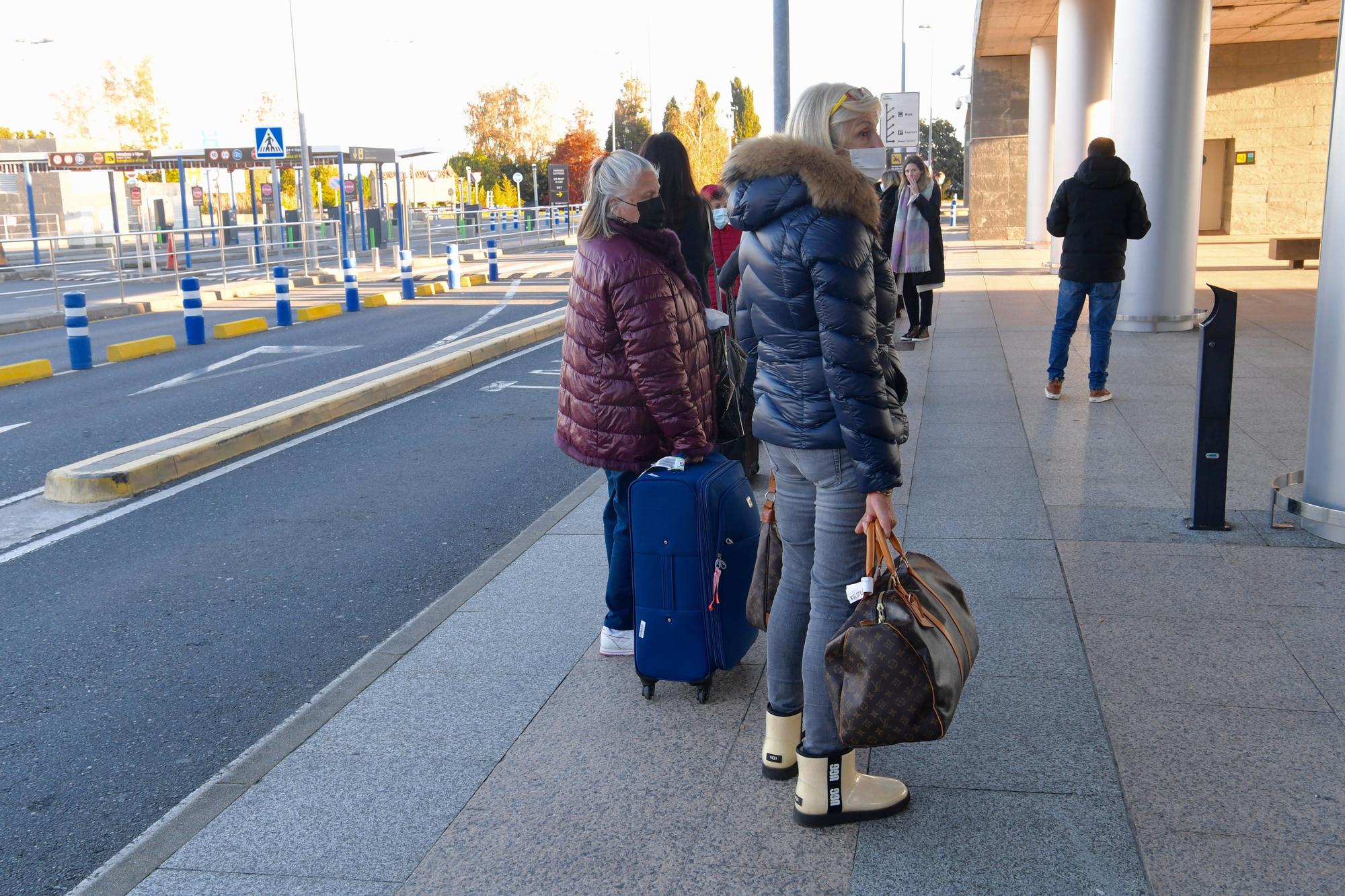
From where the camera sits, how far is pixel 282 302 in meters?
18.3

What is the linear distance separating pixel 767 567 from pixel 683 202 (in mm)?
2295

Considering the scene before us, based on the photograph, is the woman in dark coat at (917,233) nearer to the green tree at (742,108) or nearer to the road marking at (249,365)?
the road marking at (249,365)

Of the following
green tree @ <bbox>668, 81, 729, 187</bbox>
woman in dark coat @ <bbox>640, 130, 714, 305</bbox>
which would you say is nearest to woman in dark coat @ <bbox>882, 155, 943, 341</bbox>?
woman in dark coat @ <bbox>640, 130, 714, 305</bbox>

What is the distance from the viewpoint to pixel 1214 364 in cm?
563

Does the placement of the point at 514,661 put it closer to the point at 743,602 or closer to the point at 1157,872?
the point at 743,602

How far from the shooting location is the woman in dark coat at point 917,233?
1220 cm

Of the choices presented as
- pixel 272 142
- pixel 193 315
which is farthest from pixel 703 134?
pixel 193 315

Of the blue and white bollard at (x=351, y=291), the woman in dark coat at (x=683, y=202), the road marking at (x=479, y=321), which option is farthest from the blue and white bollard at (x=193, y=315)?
the woman in dark coat at (x=683, y=202)

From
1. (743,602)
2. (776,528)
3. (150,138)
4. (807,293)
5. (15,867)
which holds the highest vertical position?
(150,138)

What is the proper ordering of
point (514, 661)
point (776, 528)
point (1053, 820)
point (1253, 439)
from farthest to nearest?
1. point (1253, 439)
2. point (514, 661)
3. point (776, 528)
4. point (1053, 820)

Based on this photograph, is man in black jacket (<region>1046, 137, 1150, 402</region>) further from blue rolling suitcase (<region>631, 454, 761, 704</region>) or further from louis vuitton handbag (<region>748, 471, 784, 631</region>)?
louis vuitton handbag (<region>748, 471, 784, 631</region>)

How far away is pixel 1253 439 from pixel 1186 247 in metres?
6.11

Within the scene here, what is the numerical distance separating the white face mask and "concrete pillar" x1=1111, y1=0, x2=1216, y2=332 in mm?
10709

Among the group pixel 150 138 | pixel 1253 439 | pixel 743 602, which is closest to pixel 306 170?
pixel 1253 439
